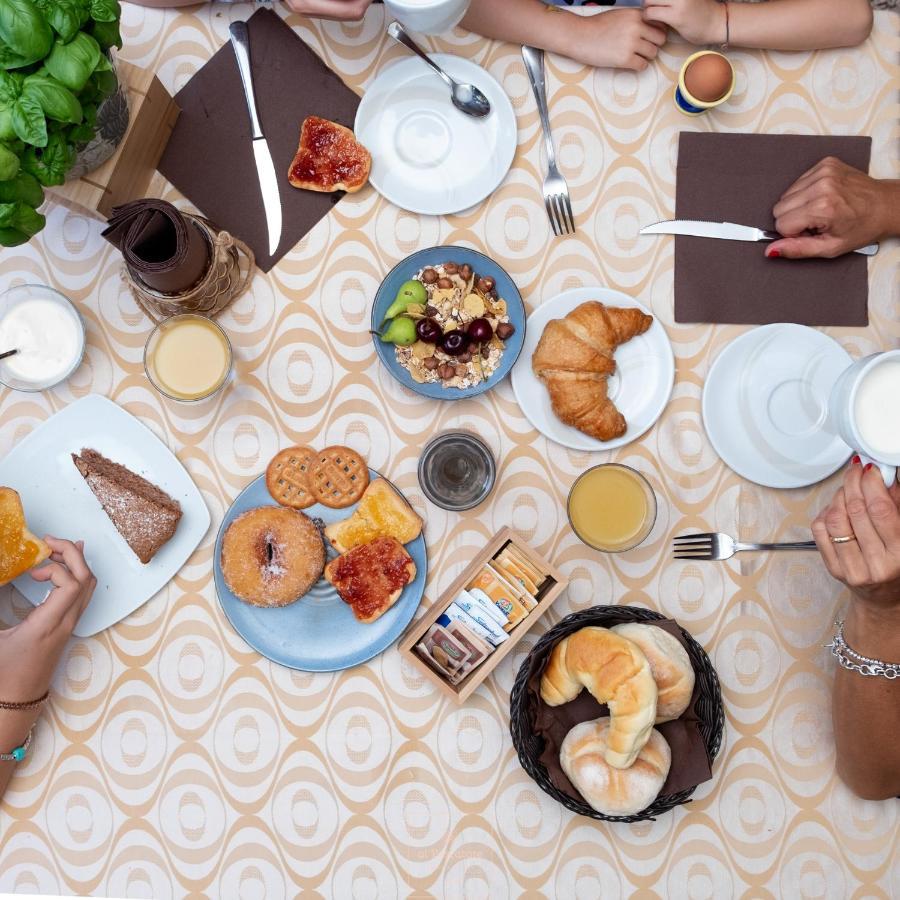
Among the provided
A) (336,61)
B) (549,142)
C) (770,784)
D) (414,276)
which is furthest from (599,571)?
(336,61)

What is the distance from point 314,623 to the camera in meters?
1.20

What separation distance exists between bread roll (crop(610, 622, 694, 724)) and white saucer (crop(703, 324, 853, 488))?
30 cm

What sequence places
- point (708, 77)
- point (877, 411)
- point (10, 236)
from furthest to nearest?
point (708, 77)
point (877, 411)
point (10, 236)

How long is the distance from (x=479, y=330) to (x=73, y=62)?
0.61 meters

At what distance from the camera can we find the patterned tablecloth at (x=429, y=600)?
1.19 metres

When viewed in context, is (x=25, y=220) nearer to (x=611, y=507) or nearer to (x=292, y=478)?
(x=292, y=478)

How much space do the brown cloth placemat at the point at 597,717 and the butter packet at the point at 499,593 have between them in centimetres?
6

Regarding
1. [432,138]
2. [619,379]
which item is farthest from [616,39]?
[619,379]

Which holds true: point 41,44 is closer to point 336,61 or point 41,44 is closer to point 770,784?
point 336,61

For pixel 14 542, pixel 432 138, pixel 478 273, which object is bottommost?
pixel 14 542

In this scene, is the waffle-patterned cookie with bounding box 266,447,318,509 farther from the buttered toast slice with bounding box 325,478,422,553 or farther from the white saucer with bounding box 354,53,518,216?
the white saucer with bounding box 354,53,518,216

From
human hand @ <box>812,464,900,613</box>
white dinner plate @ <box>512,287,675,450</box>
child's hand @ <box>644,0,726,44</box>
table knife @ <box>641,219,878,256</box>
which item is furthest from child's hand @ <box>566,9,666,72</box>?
human hand @ <box>812,464,900,613</box>

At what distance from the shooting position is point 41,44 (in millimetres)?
833

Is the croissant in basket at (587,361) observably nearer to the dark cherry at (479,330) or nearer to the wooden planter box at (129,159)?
the dark cherry at (479,330)
